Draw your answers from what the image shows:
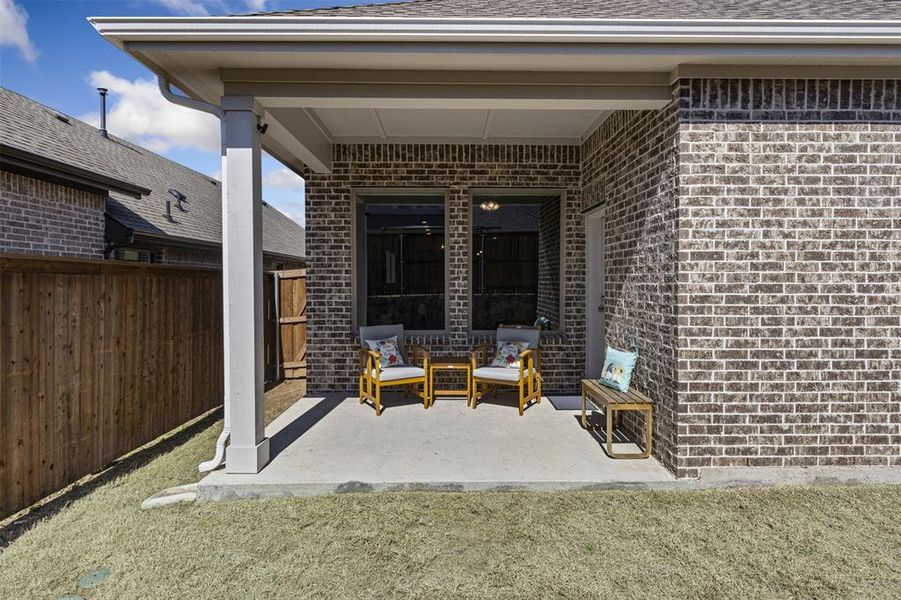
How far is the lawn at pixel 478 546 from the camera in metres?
2.36

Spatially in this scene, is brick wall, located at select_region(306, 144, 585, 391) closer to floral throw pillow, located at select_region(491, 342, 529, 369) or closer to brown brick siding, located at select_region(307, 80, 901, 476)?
floral throw pillow, located at select_region(491, 342, 529, 369)

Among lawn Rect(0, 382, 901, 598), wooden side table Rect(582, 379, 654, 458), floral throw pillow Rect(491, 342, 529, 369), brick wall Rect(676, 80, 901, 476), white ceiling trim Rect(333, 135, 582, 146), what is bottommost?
lawn Rect(0, 382, 901, 598)

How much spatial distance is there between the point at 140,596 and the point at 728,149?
4.62 meters

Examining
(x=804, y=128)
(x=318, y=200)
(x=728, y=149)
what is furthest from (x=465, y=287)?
(x=804, y=128)

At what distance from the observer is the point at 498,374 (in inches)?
204

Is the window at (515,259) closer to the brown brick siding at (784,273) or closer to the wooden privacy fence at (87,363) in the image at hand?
the brown brick siding at (784,273)

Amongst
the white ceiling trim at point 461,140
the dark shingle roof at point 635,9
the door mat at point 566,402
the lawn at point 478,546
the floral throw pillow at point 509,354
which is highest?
the dark shingle roof at point 635,9

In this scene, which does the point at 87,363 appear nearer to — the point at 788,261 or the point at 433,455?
the point at 433,455

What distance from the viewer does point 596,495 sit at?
3270 mm

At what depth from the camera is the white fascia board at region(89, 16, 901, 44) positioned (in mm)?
3039

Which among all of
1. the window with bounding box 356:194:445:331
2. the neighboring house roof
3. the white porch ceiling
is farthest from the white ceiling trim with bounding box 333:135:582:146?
the neighboring house roof

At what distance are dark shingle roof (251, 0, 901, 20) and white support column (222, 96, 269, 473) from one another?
92 cm

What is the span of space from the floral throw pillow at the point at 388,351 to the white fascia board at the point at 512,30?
135 inches

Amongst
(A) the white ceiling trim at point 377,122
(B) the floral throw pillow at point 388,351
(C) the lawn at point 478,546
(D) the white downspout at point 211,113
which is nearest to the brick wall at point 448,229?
(A) the white ceiling trim at point 377,122
